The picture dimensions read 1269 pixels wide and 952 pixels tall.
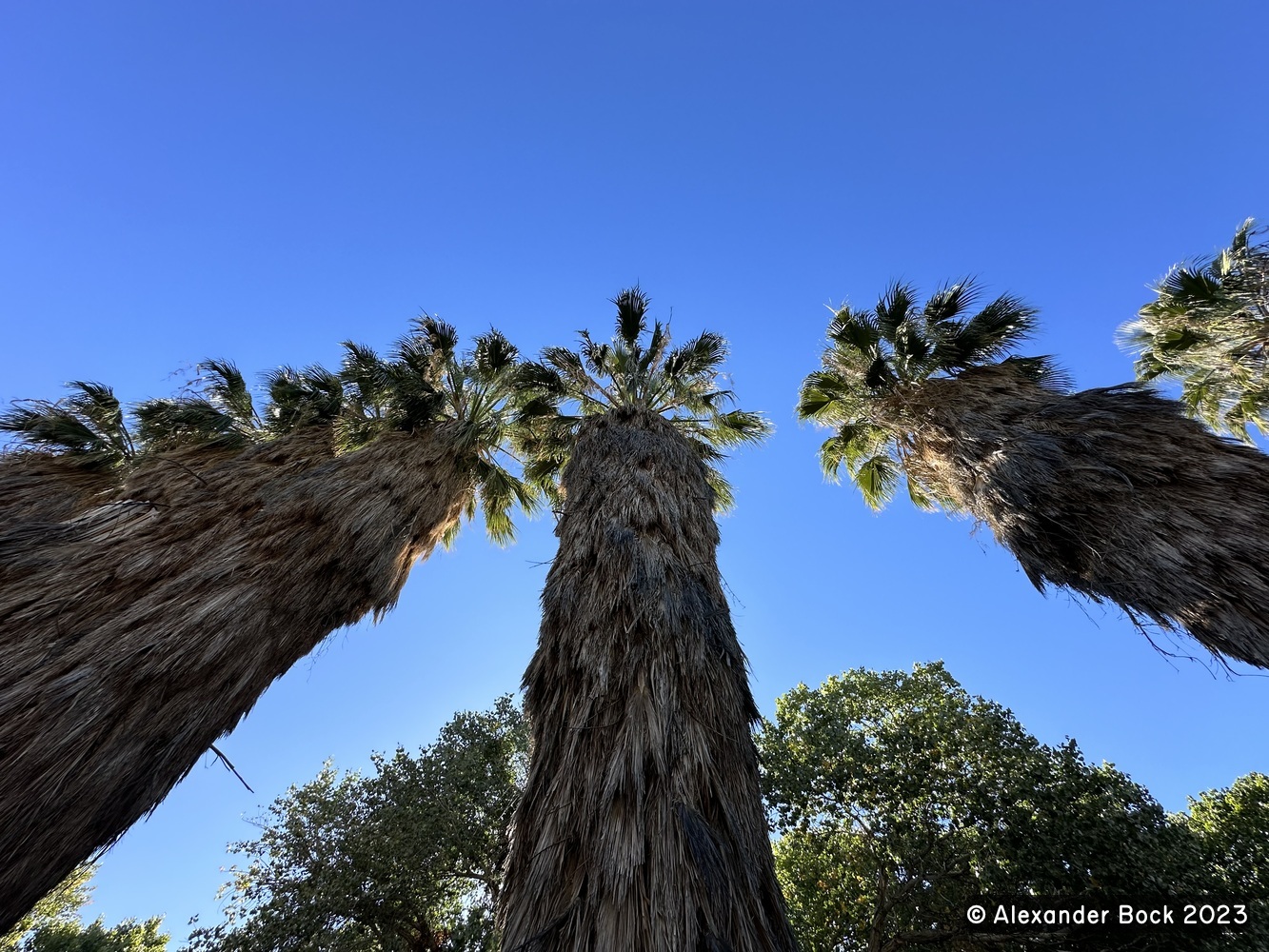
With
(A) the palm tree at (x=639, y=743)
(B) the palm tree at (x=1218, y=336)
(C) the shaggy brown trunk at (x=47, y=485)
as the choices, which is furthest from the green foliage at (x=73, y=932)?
(B) the palm tree at (x=1218, y=336)

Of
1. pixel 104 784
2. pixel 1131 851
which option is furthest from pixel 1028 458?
pixel 104 784

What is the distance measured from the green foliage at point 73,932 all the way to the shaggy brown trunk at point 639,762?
16.0m

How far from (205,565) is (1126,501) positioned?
33.0 ft

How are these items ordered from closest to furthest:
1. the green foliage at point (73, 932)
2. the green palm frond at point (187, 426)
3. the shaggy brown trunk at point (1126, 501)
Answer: the shaggy brown trunk at point (1126, 501)
the green palm frond at point (187, 426)
the green foliage at point (73, 932)

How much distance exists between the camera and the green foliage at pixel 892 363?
848 cm

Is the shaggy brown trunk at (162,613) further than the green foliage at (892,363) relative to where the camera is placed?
No

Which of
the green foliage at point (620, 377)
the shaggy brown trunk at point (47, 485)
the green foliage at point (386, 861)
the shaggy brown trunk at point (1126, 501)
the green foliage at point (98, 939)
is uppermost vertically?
the green foliage at point (620, 377)

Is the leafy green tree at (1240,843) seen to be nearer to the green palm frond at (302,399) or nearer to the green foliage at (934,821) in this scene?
the green foliage at (934,821)

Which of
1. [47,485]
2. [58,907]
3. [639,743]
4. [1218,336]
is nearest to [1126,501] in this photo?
[1218,336]

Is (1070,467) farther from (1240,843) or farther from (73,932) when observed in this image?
(73,932)

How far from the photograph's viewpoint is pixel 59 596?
16.6 feet

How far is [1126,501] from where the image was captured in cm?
566

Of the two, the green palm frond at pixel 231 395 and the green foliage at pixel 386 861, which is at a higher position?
the green palm frond at pixel 231 395

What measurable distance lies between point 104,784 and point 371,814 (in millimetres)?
6464
